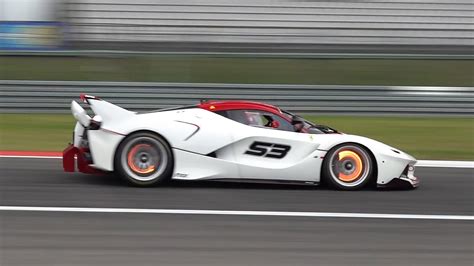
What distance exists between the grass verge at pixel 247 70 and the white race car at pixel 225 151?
A: 7.45m

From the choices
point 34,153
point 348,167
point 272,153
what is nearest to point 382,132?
point 348,167

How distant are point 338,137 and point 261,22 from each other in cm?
1455

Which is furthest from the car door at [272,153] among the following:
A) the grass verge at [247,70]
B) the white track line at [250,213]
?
the grass verge at [247,70]

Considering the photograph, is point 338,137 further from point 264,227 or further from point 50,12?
point 50,12

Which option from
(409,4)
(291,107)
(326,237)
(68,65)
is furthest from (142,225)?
(409,4)

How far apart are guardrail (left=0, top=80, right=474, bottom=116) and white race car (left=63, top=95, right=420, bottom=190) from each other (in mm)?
6117

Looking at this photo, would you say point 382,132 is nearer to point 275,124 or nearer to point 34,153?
point 275,124

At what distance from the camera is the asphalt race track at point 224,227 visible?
5633 millimetres

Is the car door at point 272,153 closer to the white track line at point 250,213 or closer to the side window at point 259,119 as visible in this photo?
the side window at point 259,119

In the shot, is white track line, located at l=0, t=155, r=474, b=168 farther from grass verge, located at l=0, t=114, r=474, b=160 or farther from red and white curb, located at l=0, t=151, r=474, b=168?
grass verge, located at l=0, t=114, r=474, b=160

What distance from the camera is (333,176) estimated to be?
824 centimetres

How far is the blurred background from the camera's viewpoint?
1436 centimetres

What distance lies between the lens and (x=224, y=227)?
259 inches

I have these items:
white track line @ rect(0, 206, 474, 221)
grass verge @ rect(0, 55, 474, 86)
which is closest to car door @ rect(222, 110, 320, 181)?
white track line @ rect(0, 206, 474, 221)
